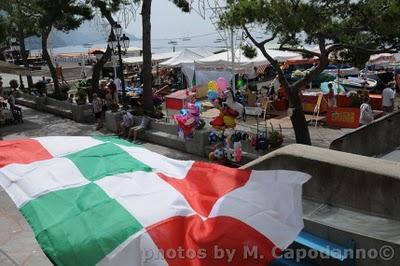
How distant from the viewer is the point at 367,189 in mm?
5555

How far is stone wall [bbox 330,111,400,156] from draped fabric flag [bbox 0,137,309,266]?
177 inches

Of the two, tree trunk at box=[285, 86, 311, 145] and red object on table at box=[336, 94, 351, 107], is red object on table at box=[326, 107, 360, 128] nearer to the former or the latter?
red object on table at box=[336, 94, 351, 107]

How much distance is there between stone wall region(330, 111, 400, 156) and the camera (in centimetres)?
878

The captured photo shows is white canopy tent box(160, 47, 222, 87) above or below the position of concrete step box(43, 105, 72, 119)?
above

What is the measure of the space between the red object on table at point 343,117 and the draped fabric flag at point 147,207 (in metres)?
13.7

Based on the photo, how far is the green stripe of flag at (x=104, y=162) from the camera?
4.70 metres

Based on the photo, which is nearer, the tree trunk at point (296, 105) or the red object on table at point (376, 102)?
the tree trunk at point (296, 105)

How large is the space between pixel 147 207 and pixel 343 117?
15.0 metres

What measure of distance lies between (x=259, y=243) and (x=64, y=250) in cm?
162

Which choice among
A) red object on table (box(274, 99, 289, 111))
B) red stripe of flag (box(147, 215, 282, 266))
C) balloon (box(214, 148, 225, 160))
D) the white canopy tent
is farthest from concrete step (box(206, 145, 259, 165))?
the white canopy tent

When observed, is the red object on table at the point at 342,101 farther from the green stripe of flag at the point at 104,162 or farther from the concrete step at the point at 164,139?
the green stripe of flag at the point at 104,162

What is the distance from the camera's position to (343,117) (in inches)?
703

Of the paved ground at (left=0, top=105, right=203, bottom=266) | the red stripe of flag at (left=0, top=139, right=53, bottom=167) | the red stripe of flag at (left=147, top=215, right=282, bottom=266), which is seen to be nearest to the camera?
the red stripe of flag at (left=147, top=215, right=282, bottom=266)

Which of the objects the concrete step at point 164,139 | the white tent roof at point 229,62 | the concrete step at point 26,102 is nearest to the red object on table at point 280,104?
the white tent roof at point 229,62
